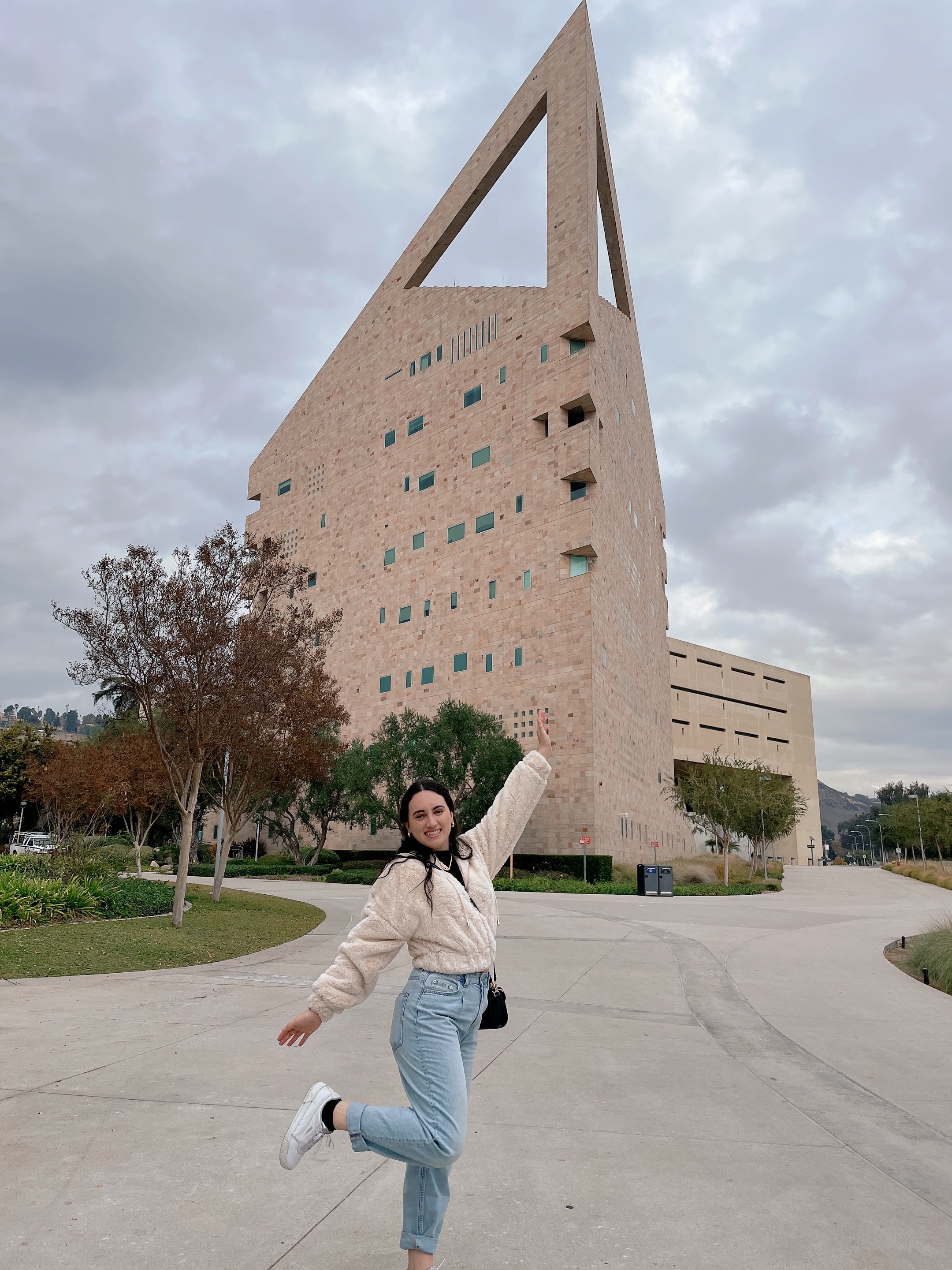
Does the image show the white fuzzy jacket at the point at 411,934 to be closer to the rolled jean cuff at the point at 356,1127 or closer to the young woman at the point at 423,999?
the young woman at the point at 423,999

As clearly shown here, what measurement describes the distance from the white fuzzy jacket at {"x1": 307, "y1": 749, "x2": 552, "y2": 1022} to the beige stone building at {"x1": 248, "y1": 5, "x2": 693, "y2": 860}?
110ft

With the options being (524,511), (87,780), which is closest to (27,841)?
(87,780)

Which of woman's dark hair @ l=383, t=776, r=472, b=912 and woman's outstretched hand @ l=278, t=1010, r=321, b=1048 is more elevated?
woman's dark hair @ l=383, t=776, r=472, b=912

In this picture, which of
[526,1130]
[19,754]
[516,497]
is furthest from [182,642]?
[19,754]

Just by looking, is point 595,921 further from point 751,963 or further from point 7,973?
point 7,973

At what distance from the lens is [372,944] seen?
311cm

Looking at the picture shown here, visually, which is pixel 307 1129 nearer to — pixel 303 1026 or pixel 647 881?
pixel 303 1026

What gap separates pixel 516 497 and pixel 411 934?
38.8m

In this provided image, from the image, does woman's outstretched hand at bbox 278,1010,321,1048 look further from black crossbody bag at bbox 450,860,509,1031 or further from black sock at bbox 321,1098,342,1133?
black crossbody bag at bbox 450,860,509,1031

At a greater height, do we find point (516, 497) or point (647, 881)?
point (516, 497)

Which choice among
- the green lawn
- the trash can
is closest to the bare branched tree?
the green lawn

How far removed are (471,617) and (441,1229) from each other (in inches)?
1521

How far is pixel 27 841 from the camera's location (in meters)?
40.8

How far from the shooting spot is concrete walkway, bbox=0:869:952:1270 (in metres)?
3.18
